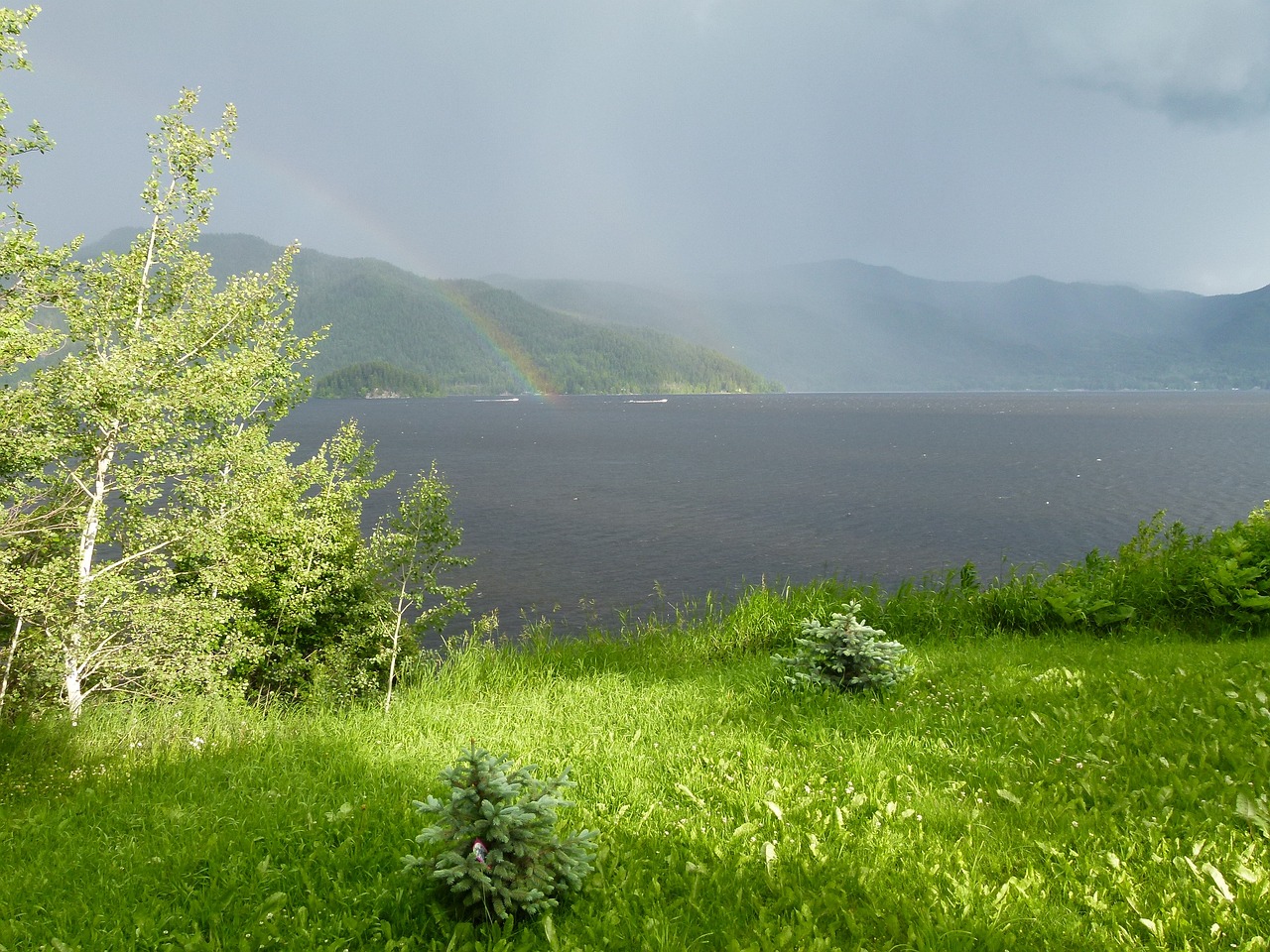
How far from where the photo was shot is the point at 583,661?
11609 mm

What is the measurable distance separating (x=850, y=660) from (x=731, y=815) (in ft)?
10.7

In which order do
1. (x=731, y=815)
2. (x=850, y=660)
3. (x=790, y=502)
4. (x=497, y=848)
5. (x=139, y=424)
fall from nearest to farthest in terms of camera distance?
(x=497, y=848) < (x=731, y=815) < (x=850, y=660) < (x=139, y=424) < (x=790, y=502)

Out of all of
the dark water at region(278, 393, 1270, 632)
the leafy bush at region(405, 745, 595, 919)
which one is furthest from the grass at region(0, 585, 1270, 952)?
the dark water at region(278, 393, 1270, 632)

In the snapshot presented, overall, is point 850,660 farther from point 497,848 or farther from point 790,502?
point 790,502

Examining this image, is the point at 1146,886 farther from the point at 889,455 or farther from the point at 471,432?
the point at 471,432

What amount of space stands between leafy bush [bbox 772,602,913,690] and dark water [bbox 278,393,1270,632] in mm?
11405

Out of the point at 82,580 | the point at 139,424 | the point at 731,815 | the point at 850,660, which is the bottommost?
the point at 731,815

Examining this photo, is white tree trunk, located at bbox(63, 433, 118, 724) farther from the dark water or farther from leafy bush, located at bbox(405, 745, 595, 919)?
the dark water

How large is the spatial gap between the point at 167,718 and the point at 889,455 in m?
87.6

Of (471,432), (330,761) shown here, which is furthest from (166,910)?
(471,432)

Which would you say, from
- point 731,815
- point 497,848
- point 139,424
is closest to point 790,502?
point 139,424

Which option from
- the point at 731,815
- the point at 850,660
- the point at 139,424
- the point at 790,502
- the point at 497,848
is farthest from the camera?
the point at 790,502

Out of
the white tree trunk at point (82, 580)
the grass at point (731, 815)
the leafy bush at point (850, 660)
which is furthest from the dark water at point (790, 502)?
the white tree trunk at point (82, 580)

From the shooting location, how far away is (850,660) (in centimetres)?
823
